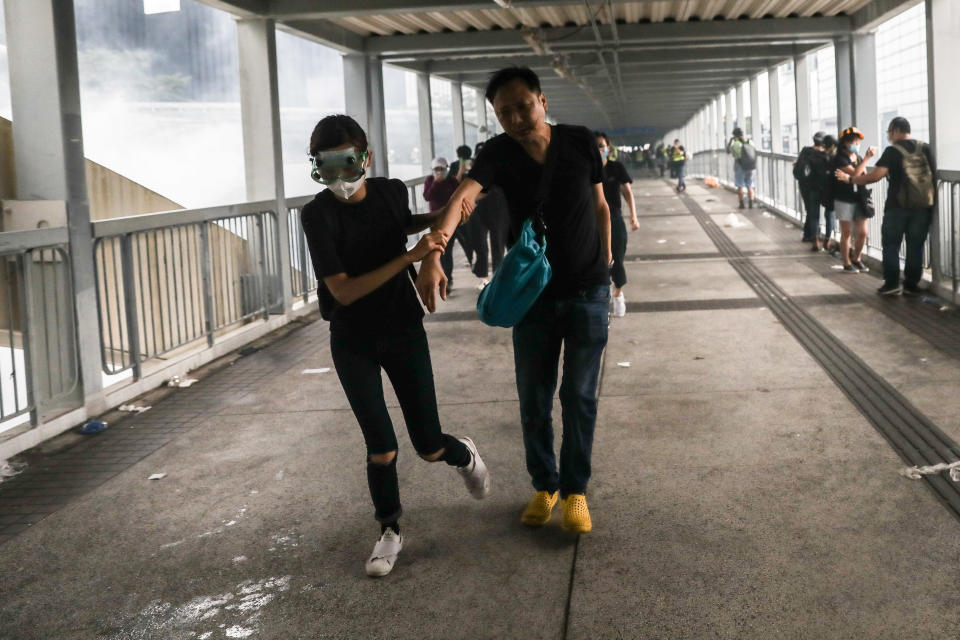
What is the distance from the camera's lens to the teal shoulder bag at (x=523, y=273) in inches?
150

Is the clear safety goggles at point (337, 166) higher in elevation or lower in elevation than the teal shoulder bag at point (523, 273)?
higher

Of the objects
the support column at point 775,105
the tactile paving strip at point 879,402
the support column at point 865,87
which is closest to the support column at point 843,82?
the support column at point 865,87

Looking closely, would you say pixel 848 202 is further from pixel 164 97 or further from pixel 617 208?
pixel 164 97

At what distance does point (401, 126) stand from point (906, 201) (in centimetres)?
1330

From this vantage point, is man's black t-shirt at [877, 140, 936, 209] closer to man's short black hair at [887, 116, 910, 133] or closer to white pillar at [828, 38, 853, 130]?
man's short black hair at [887, 116, 910, 133]

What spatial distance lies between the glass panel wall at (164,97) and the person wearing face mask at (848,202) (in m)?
7.80

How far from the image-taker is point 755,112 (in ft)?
97.5

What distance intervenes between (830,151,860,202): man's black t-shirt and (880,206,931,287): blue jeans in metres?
1.74

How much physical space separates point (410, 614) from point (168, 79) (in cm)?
1077

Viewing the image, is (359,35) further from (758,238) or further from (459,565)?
(459,565)

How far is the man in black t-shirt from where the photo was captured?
3.93 meters

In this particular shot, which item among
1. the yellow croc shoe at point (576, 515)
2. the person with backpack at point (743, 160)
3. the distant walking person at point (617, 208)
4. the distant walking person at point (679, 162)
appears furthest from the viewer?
the distant walking person at point (679, 162)

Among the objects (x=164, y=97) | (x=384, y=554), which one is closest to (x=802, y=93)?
(x=164, y=97)

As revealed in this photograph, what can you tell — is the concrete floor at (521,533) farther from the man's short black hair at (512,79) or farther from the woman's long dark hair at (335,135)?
the man's short black hair at (512,79)
